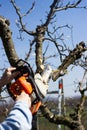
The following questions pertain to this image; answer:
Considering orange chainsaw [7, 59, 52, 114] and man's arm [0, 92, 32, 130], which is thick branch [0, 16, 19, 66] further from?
man's arm [0, 92, 32, 130]

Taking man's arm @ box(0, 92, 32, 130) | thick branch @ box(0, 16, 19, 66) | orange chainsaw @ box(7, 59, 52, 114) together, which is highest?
thick branch @ box(0, 16, 19, 66)

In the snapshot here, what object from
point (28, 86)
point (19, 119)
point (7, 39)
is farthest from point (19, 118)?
point (7, 39)

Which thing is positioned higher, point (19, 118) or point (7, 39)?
point (7, 39)

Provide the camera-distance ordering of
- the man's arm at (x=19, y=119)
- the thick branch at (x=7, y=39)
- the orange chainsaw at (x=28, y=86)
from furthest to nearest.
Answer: the thick branch at (x=7, y=39), the orange chainsaw at (x=28, y=86), the man's arm at (x=19, y=119)

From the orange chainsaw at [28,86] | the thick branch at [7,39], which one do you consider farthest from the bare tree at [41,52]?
the orange chainsaw at [28,86]

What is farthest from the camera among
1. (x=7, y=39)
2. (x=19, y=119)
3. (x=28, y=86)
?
(x=7, y=39)

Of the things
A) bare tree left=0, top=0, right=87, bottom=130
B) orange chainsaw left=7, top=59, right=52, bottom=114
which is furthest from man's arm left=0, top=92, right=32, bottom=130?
bare tree left=0, top=0, right=87, bottom=130

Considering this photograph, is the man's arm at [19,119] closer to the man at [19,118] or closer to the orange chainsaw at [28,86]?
the man at [19,118]

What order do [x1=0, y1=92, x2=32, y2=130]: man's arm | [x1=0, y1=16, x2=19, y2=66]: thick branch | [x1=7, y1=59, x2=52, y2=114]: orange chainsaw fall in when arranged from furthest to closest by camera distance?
[x1=0, y1=16, x2=19, y2=66]: thick branch, [x1=7, y1=59, x2=52, y2=114]: orange chainsaw, [x1=0, y1=92, x2=32, y2=130]: man's arm

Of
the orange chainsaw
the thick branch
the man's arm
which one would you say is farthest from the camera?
the thick branch

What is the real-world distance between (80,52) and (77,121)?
81 centimetres

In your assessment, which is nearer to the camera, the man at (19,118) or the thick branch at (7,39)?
the man at (19,118)

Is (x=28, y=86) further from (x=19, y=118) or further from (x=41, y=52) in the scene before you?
(x=41, y=52)

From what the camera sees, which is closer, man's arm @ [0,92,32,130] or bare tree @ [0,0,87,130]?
man's arm @ [0,92,32,130]
